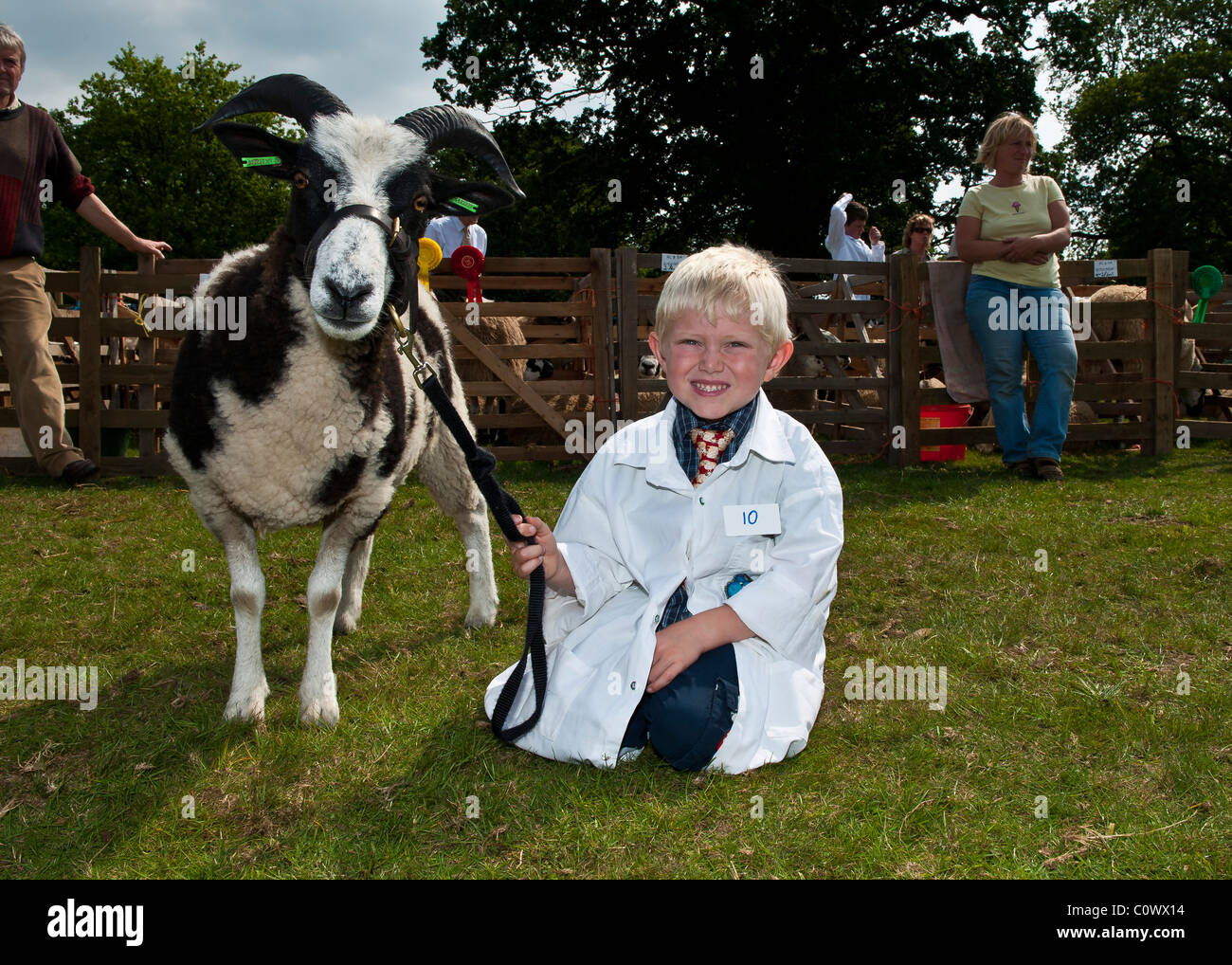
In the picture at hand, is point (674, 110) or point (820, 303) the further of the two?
point (674, 110)

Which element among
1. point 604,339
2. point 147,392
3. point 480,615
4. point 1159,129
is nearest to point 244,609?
point 480,615

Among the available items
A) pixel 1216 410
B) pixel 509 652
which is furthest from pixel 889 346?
pixel 509 652

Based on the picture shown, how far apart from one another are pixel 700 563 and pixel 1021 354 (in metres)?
5.87

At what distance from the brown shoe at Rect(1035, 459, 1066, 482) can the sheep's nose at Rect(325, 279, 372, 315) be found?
6.29 meters

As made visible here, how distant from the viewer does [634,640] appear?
259 centimetres

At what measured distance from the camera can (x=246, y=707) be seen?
3.09 meters

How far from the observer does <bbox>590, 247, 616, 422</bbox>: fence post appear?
8602 millimetres

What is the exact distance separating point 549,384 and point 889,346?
318cm

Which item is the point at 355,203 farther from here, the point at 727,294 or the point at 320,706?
the point at 320,706

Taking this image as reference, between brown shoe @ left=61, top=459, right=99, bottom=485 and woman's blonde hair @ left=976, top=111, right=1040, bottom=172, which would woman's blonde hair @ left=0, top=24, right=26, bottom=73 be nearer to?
brown shoe @ left=61, top=459, right=99, bottom=485

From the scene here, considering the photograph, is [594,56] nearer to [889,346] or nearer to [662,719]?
[889,346]
